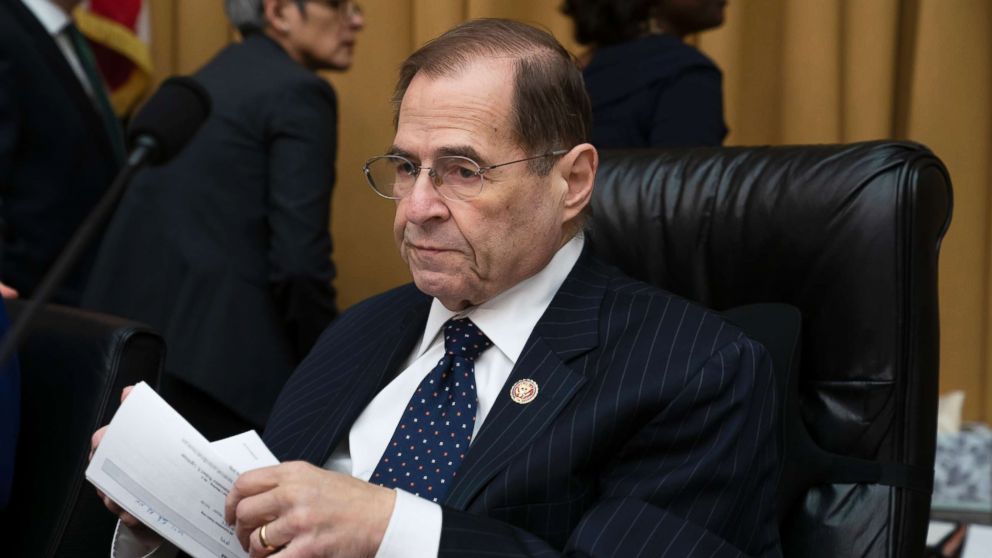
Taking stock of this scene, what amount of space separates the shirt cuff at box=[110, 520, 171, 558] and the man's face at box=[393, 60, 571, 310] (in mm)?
461

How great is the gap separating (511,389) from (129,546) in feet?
1.72

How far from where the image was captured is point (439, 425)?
1479mm

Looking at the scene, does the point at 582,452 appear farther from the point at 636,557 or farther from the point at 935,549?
the point at 935,549

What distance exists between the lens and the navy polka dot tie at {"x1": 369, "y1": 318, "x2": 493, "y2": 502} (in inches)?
56.9

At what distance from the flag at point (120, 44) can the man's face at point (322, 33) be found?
31.6 inches

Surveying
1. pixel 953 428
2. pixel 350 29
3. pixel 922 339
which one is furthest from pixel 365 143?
pixel 922 339

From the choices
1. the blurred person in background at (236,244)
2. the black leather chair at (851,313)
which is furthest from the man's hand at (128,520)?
the blurred person in background at (236,244)

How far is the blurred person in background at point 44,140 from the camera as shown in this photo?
2.78 metres

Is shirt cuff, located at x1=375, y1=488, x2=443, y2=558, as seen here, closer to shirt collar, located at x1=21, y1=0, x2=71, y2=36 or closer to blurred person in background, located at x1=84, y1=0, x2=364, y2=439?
blurred person in background, located at x1=84, y1=0, x2=364, y2=439

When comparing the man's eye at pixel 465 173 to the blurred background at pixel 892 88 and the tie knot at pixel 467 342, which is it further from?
the blurred background at pixel 892 88

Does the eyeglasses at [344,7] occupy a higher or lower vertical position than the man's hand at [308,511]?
higher

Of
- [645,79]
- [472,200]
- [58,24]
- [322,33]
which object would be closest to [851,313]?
[472,200]

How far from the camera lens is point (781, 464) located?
1.55 meters

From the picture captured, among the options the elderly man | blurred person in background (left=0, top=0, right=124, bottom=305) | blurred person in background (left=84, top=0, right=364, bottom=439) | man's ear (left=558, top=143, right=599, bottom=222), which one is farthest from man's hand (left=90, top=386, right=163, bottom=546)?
blurred person in background (left=0, top=0, right=124, bottom=305)
